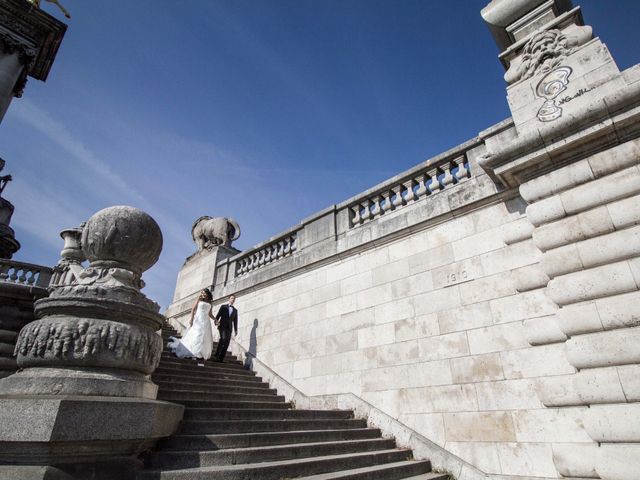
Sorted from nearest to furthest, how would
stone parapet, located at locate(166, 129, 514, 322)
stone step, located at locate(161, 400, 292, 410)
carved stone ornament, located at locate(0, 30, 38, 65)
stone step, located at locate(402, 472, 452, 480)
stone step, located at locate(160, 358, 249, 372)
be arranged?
1. stone step, located at locate(402, 472, 452, 480)
2. stone step, located at locate(161, 400, 292, 410)
3. stone parapet, located at locate(166, 129, 514, 322)
4. stone step, located at locate(160, 358, 249, 372)
5. carved stone ornament, located at locate(0, 30, 38, 65)

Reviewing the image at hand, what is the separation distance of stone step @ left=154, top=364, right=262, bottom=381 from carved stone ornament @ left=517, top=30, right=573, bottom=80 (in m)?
8.11

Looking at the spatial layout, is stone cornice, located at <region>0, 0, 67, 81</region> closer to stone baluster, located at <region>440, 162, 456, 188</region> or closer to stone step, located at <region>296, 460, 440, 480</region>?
stone baluster, located at <region>440, 162, 456, 188</region>

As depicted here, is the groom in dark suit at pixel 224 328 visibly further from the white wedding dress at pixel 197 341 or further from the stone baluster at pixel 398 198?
the stone baluster at pixel 398 198

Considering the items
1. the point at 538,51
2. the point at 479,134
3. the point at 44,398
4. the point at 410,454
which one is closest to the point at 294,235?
the point at 479,134

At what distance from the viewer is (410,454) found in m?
5.51

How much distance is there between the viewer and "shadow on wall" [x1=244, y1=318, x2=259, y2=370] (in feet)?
30.0

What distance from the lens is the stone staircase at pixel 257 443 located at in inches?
144

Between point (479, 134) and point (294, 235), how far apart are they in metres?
5.47

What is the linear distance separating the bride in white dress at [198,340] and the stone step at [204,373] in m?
0.64

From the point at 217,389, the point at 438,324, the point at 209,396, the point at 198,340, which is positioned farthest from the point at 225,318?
the point at 438,324

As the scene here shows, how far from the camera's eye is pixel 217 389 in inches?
265

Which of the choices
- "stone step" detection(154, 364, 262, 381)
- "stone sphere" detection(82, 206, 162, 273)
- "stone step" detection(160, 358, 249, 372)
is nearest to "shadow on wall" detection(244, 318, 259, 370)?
"stone step" detection(160, 358, 249, 372)

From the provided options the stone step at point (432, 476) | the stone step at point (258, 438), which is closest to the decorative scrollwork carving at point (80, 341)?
the stone step at point (258, 438)

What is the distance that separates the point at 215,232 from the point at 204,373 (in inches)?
266
